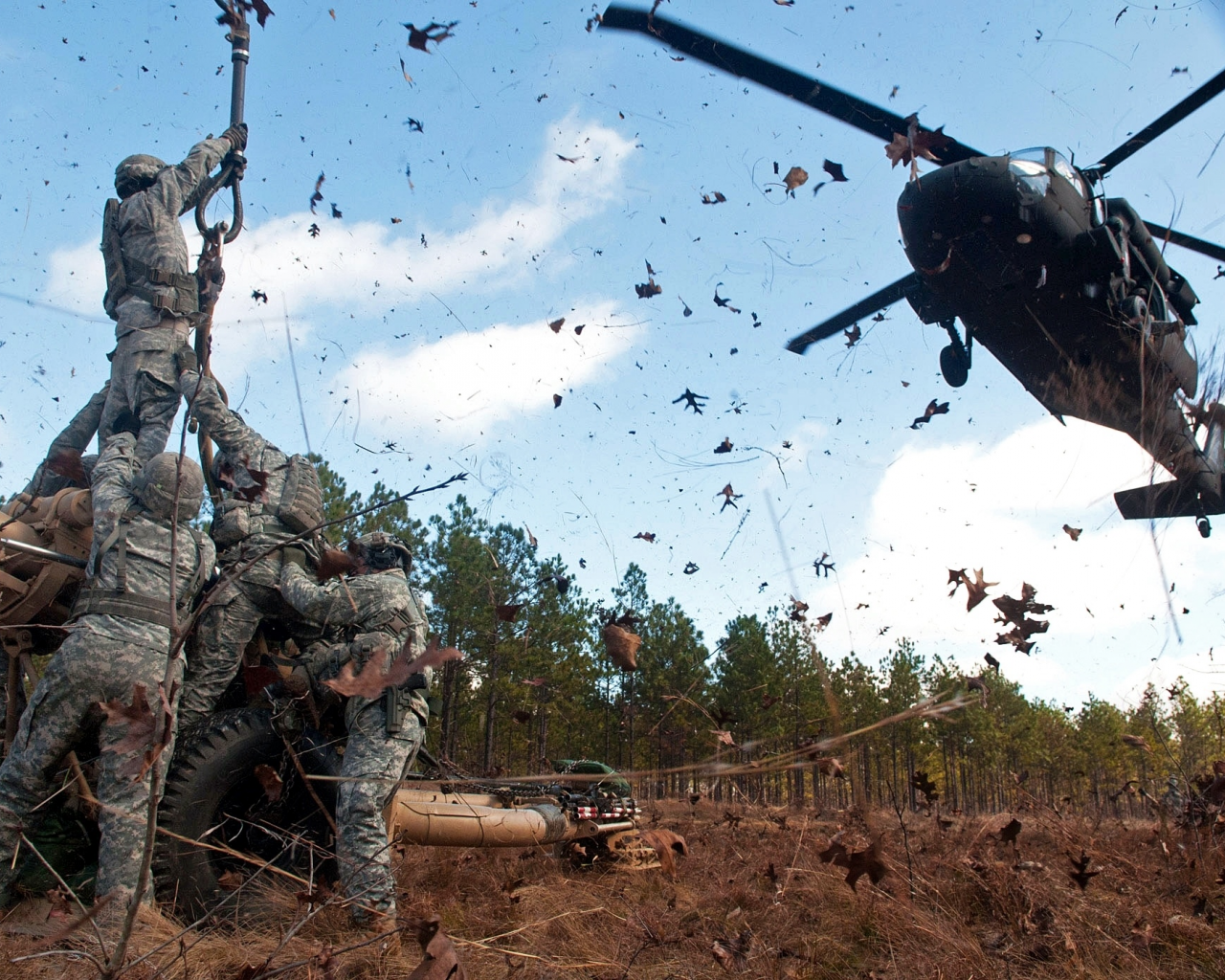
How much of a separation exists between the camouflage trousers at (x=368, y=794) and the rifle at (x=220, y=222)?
7.47 ft

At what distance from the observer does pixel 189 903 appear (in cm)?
415

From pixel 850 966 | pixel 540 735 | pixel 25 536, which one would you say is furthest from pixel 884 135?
pixel 540 735

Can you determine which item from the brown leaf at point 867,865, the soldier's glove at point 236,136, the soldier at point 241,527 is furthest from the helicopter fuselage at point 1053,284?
the soldier at point 241,527

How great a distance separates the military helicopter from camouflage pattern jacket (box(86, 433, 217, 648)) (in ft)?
15.9

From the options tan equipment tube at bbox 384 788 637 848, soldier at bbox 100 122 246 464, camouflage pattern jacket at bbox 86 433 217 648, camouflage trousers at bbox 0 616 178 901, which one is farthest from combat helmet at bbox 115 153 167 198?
tan equipment tube at bbox 384 788 637 848

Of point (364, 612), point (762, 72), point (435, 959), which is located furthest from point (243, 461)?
point (762, 72)

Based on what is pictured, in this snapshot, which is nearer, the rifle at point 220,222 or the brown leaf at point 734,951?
the brown leaf at point 734,951

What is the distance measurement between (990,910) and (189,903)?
392cm

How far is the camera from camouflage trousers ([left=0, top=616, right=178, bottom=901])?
3863mm

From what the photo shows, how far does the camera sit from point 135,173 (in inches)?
258

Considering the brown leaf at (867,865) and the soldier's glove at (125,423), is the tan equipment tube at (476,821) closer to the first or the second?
the brown leaf at (867,865)

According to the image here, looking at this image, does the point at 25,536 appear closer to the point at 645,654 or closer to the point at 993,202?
the point at 993,202

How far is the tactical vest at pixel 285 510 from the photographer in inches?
209

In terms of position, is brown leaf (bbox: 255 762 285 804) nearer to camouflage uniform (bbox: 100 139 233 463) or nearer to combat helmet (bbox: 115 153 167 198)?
camouflage uniform (bbox: 100 139 233 463)
